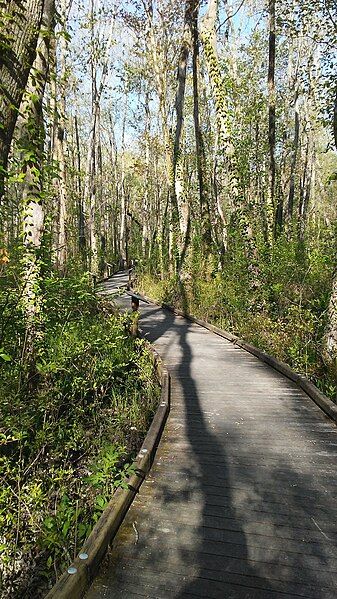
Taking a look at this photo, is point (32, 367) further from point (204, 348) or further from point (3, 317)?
point (204, 348)

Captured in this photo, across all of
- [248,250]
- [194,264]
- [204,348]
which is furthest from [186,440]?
[194,264]

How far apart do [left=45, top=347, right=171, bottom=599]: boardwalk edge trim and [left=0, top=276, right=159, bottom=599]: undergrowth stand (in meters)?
0.12

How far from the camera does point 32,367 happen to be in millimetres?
5980

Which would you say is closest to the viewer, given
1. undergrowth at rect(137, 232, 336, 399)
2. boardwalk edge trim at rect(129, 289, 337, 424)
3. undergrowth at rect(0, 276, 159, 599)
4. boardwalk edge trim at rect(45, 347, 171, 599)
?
boardwalk edge trim at rect(45, 347, 171, 599)

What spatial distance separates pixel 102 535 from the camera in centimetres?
293

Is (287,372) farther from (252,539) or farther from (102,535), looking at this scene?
(102,535)

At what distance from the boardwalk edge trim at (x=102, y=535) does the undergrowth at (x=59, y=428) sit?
125 mm

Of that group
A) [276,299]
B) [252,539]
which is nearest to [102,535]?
[252,539]

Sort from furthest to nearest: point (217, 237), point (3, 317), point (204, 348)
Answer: point (217, 237) → point (204, 348) → point (3, 317)

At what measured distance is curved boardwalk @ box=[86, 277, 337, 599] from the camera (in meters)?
2.72

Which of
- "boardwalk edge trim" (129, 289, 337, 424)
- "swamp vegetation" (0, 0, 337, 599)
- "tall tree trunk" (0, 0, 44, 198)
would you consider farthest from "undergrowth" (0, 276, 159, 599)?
"boardwalk edge trim" (129, 289, 337, 424)

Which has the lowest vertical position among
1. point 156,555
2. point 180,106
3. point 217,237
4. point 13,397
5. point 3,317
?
point 156,555

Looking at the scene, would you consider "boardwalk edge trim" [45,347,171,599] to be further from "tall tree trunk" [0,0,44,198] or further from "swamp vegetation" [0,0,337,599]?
"tall tree trunk" [0,0,44,198]

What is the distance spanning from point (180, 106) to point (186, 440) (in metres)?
13.1
